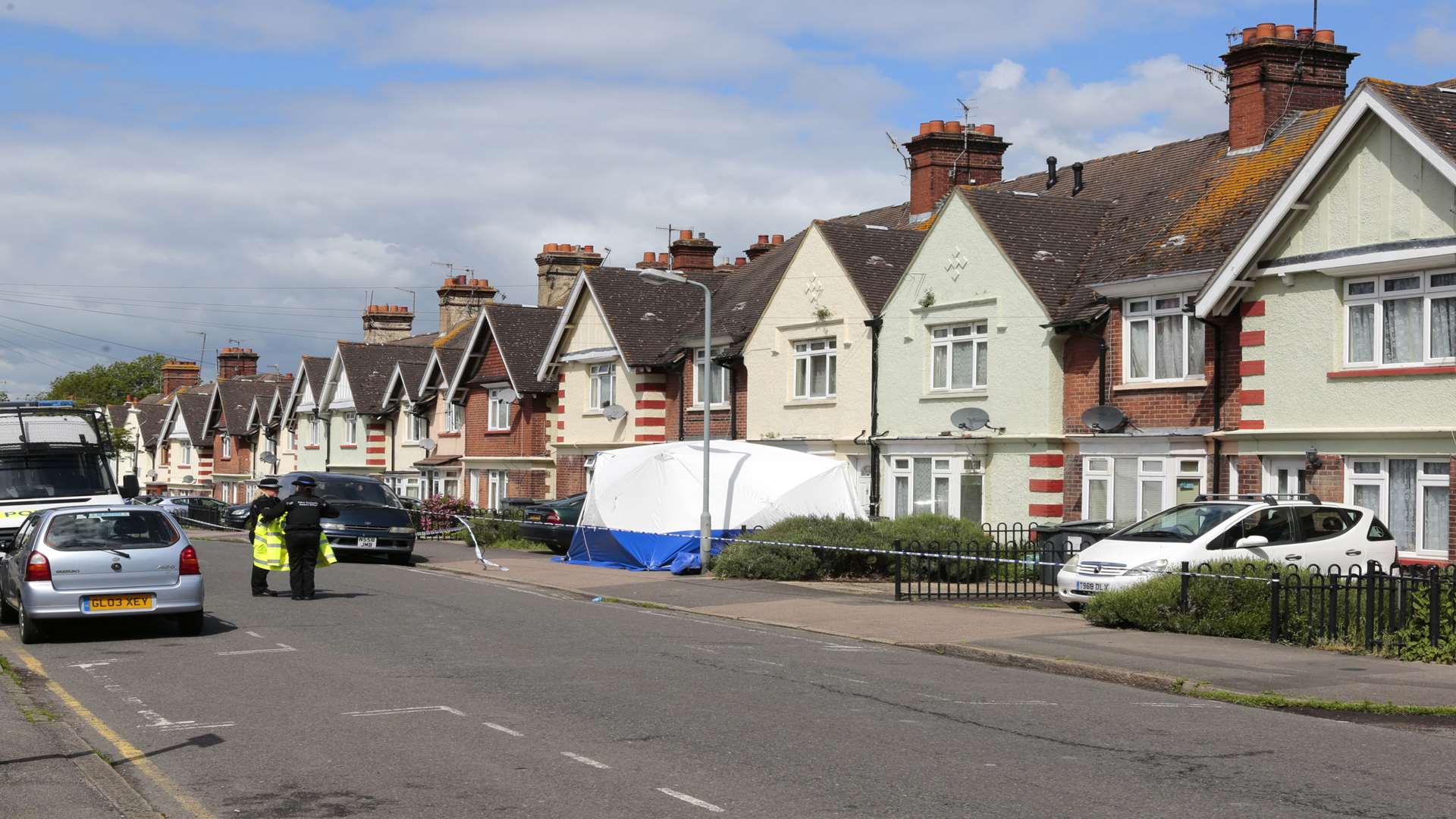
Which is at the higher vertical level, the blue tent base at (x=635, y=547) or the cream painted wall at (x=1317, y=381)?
the cream painted wall at (x=1317, y=381)

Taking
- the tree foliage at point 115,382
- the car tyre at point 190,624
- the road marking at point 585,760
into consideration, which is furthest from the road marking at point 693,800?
the tree foliage at point 115,382

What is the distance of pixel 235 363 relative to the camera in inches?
3423

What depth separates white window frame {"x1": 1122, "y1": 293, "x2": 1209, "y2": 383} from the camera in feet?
81.5

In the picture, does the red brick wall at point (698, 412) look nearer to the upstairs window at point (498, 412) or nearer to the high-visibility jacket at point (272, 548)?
the upstairs window at point (498, 412)

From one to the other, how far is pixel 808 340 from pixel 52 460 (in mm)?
16280

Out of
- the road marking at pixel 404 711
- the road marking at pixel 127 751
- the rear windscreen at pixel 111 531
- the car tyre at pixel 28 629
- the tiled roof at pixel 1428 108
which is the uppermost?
the tiled roof at pixel 1428 108

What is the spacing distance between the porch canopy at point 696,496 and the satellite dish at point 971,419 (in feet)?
8.19

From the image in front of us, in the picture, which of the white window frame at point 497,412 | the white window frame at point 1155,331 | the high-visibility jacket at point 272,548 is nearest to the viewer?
the high-visibility jacket at point 272,548

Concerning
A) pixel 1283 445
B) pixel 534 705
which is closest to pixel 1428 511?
pixel 1283 445

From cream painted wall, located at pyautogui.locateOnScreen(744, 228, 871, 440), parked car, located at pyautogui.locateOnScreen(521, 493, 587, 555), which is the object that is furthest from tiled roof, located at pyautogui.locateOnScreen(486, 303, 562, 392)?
cream painted wall, located at pyautogui.locateOnScreen(744, 228, 871, 440)

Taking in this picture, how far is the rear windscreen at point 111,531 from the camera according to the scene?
1639 centimetres

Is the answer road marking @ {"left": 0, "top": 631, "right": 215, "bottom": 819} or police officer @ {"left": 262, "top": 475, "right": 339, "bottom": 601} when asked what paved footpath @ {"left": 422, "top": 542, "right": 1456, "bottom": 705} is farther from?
road marking @ {"left": 0, "top": 631, "right": 215, "bottom": 819}

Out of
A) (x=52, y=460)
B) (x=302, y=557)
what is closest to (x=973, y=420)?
(x=302, y=557)

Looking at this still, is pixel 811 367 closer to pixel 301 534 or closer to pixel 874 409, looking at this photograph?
pixel 874 409
